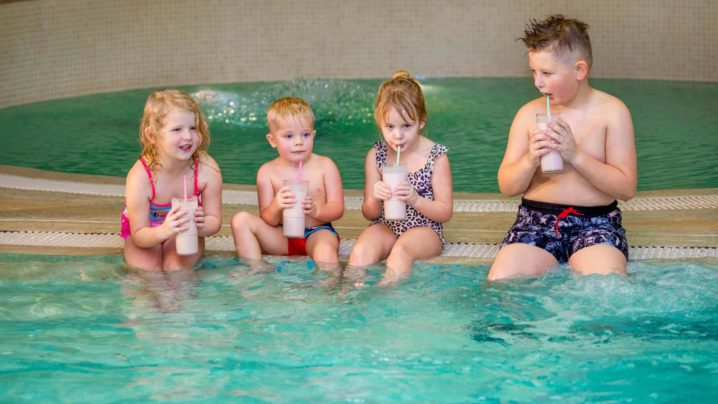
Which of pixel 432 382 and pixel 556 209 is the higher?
pixel 556 209

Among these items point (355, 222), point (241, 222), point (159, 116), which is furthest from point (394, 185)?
point (355, 222)

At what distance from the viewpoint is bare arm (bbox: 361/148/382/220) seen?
158 inches

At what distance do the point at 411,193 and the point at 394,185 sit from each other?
0.07 m

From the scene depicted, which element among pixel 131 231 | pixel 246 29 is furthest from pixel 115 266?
pixel 246 29

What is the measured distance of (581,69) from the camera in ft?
12.1

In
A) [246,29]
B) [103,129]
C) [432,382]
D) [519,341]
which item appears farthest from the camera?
[246,29]

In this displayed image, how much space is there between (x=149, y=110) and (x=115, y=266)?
65 cm

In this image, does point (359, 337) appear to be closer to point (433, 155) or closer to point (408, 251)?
point (408, 251)

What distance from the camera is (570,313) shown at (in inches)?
136

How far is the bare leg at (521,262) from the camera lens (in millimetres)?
3698

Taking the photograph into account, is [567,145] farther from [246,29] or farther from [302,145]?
[246,29]

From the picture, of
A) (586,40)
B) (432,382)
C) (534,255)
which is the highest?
(586,40)

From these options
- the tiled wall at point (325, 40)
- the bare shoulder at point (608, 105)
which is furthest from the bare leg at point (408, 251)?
the tiled wall at point (325, 40)

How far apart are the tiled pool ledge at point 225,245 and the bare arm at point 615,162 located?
1.39 feet
